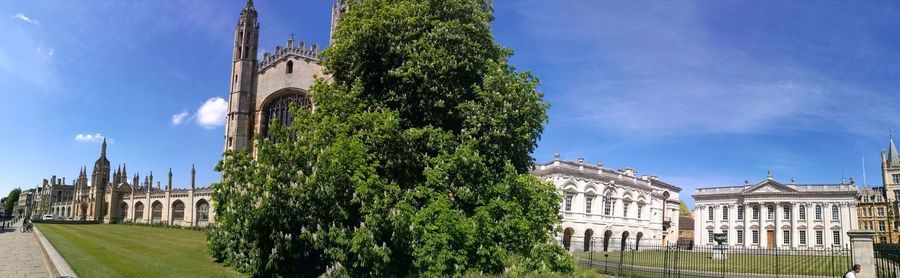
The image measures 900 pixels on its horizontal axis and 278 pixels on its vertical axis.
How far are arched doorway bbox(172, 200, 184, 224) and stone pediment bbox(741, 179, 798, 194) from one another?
67840 millimetres

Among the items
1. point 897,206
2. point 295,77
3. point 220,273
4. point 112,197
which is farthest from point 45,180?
point 897,206

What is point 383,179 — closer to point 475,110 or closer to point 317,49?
point 475,110

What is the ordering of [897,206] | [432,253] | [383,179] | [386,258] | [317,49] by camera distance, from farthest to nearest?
[897,206] < [317,49] < [383,179] < [432,253] < [386,258]

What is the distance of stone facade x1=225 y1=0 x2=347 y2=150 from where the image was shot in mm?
38281

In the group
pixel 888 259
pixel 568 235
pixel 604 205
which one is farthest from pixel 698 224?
pixel 888 259

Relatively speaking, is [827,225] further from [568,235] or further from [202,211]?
[202,211]

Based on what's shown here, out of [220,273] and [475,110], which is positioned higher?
[475,110]

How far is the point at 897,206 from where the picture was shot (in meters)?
86.8

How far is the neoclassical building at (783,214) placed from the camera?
225 feet

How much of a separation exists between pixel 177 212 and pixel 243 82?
32.9m

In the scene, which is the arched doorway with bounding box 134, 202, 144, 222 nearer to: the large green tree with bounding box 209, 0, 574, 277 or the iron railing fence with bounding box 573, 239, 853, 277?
the iron railing fence with bounding box 573, 239, 853, 277

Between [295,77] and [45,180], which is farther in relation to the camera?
[45,180]

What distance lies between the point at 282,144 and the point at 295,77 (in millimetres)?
23288

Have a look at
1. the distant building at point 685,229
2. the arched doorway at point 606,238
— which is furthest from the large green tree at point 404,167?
the distant building at point 685,229
